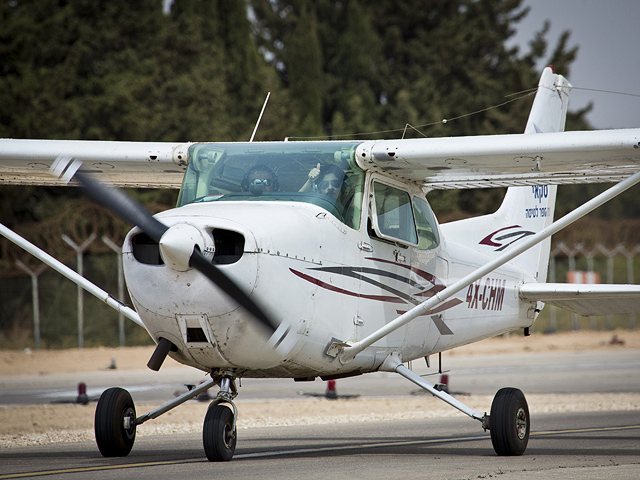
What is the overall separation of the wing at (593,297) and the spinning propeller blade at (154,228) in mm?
4599

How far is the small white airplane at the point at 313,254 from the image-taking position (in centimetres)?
703

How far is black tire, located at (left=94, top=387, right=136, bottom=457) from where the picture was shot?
28.6 feet

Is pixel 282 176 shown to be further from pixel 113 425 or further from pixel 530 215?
pixel 530 215

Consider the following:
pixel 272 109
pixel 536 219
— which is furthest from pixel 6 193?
pixel 536 219

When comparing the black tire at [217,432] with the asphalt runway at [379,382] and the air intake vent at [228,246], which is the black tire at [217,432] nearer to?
the air intake vent at [228,246]

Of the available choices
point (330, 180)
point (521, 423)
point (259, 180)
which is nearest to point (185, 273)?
point (259, 180)

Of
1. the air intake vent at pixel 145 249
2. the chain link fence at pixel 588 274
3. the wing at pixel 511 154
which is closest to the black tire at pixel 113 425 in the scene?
the air intake vent at pixel 145 249

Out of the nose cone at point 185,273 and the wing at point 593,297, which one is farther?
the wing at point 593,297

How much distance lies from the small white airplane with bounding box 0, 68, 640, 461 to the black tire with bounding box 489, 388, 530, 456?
0.01 metres

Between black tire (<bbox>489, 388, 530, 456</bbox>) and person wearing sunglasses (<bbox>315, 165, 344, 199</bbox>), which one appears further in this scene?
black tire (<bbox>489, 388, 530, 456</bbox>)

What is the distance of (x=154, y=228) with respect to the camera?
6.72 metres

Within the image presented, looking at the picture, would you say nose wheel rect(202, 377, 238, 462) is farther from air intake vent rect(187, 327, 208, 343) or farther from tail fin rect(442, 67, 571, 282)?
tail fin rect(442, 67, 571, 282)

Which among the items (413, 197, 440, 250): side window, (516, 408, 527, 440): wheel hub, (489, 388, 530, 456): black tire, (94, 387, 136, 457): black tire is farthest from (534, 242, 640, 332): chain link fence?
(94, 387, 136, 457): black tire

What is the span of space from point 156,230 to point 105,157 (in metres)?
3.57
